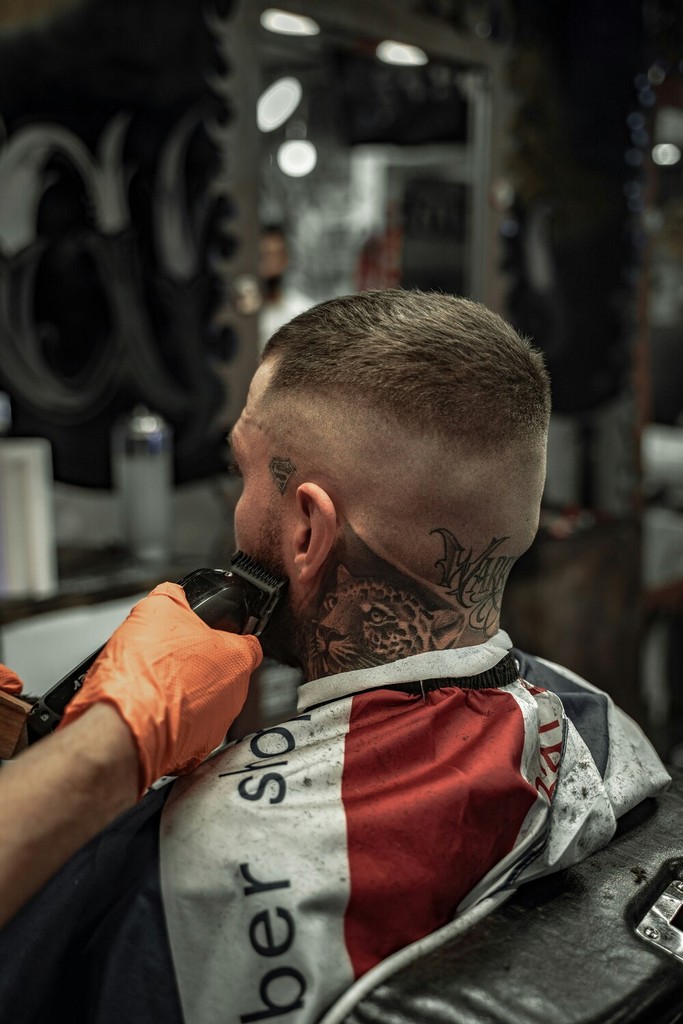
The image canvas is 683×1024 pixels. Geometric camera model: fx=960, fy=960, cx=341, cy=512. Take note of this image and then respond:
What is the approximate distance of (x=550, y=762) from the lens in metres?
1.22

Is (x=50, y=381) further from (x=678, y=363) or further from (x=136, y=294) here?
(x=678, y=363)

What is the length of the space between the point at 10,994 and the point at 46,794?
34 centimetres

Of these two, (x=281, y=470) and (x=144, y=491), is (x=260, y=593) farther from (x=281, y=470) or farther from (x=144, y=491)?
(x=144, y=491)

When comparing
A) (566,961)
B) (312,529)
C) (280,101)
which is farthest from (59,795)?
(280,101)

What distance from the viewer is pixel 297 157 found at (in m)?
4.36

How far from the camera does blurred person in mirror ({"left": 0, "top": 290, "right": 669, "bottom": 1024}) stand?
3.39 ft

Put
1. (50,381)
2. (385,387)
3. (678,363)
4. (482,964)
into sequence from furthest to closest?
(678,363) → (50,381) → (385,387) → (482,964)

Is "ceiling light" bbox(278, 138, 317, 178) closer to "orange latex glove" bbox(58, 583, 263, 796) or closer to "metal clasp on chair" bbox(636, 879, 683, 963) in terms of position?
"orange latex glove" bbox(58, 583, 263, 796)

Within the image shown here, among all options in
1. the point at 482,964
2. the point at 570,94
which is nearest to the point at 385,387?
the point at 482,964

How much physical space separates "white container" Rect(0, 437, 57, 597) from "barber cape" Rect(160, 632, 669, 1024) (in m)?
1.47

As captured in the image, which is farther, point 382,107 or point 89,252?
point 382,107

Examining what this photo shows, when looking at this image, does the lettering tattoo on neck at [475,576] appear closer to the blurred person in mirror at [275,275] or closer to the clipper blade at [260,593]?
the clipper blade at [260,593]

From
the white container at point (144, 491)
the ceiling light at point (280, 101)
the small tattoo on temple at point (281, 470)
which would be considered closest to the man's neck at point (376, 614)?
the small tattoo on temple at point (281, 470)

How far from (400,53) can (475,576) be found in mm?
3018
